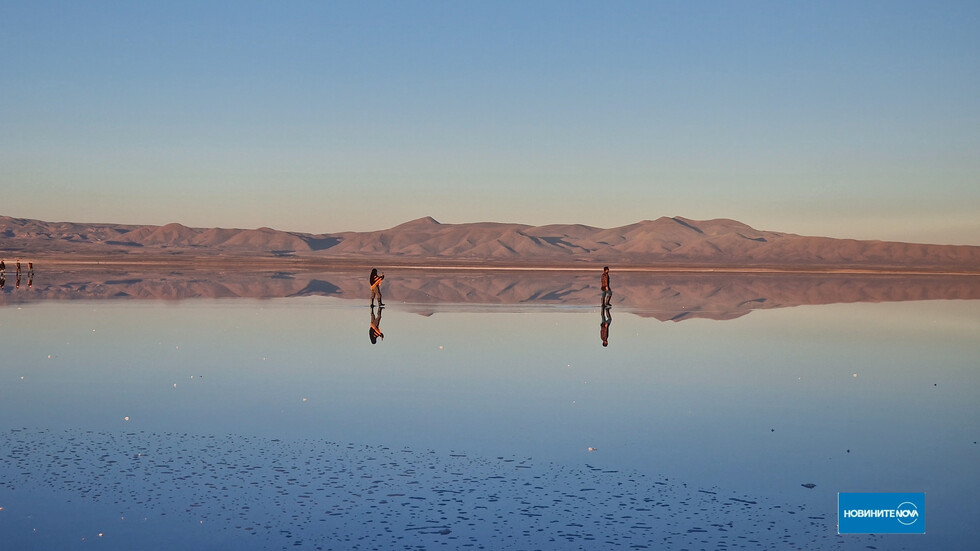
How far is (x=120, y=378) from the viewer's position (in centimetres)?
1880

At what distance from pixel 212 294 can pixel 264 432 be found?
36209mm

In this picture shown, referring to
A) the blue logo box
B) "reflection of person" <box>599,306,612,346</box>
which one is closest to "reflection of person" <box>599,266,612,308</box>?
Answer: "reflection of person" <box>599,306,612,346</box>

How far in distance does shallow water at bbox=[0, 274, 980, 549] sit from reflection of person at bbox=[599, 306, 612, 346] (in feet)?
3.27

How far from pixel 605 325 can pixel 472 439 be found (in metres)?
19.0

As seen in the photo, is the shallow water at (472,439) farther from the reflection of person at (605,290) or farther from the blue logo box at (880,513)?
the reflection of person at (605,290)

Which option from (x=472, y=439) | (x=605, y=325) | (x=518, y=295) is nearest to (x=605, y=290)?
(x=605, y=325)

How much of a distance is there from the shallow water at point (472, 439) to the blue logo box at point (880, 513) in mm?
166

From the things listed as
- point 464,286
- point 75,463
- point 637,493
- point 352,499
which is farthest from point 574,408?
point 464,286

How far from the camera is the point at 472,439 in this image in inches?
536

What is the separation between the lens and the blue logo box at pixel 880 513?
32.1 ft

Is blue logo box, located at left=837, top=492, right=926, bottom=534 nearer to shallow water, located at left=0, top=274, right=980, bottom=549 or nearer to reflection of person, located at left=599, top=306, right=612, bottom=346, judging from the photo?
shallow water, located at left=0, top=274, right=980, bottom=549

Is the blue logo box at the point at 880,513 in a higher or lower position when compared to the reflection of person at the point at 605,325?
lower

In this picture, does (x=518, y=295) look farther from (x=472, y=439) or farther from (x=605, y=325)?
(x=472, y=439)

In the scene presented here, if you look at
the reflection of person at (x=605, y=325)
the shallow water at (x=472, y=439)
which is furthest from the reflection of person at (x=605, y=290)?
the shallow water at (x=472, y=439)
